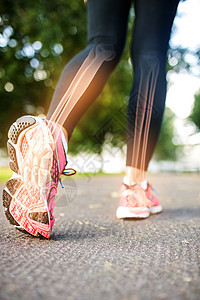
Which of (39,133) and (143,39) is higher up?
(143,39)

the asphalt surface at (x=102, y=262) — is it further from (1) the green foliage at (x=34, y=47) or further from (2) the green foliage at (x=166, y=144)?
(2) the green foliage at (x=166, y=144)

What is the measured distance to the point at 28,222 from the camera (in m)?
1.05

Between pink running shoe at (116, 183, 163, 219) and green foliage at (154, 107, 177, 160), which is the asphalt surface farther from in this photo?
green foliage at (154, 107, 177, 160)

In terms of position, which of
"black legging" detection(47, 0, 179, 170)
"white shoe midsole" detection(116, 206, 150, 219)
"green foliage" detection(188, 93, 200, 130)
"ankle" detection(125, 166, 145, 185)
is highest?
"green foliage" detection(188, 93, 200, 130)

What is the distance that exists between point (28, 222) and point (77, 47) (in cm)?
800

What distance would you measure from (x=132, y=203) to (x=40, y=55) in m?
8.03

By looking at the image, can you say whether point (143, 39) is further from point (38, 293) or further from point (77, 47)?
point (77, 47)

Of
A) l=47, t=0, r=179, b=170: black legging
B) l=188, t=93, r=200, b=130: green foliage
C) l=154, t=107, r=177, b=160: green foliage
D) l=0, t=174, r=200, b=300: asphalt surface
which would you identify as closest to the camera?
l=0, t=174, r=200, b=300: asphalt surface

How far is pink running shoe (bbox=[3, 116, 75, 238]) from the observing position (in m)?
1.05

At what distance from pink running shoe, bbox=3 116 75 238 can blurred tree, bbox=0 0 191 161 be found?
4.39 metres

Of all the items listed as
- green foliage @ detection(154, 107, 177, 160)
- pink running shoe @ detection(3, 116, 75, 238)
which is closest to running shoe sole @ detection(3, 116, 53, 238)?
pink running shoe @ detection(3, 116, 75, 238)

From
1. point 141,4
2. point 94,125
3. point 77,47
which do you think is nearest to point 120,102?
point 94,125

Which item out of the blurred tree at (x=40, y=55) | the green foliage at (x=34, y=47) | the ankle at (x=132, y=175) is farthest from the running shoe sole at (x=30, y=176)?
the green foliage at (x=34, y=47)

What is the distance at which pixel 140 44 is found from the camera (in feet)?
4.99
